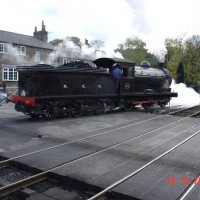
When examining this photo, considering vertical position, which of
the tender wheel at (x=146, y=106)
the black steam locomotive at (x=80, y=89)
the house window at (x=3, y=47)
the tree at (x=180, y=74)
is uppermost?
the house window at (x=3, y=47)

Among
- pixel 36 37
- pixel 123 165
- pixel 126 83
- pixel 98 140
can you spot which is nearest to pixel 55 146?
pixel 98 140

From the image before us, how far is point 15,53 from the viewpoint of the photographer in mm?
32188

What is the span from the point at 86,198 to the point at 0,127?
6.42 metres

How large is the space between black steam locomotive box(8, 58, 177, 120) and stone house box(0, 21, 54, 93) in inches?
655

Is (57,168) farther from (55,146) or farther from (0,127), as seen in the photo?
(0,127)

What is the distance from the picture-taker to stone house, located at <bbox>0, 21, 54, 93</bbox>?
30812 mm

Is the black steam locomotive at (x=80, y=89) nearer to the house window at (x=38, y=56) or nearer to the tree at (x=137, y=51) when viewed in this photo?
the house window at (x=38, y=56)

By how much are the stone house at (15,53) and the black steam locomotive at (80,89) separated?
655 inches

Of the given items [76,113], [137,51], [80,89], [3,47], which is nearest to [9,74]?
[3,47]

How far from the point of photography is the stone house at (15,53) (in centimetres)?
3081

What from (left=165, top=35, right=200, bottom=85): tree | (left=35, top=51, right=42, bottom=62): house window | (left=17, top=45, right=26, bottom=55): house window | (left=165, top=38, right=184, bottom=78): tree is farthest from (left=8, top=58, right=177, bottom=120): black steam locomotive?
(left=165, top=38, right=184, bottom=78): tree

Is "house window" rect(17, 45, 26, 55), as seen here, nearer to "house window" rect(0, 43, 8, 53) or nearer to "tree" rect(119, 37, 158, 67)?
"house window" rect(0, 43, 8, 53)

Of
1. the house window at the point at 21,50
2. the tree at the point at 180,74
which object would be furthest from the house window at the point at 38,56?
the tree at the point at 180,74

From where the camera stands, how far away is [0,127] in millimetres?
10297
